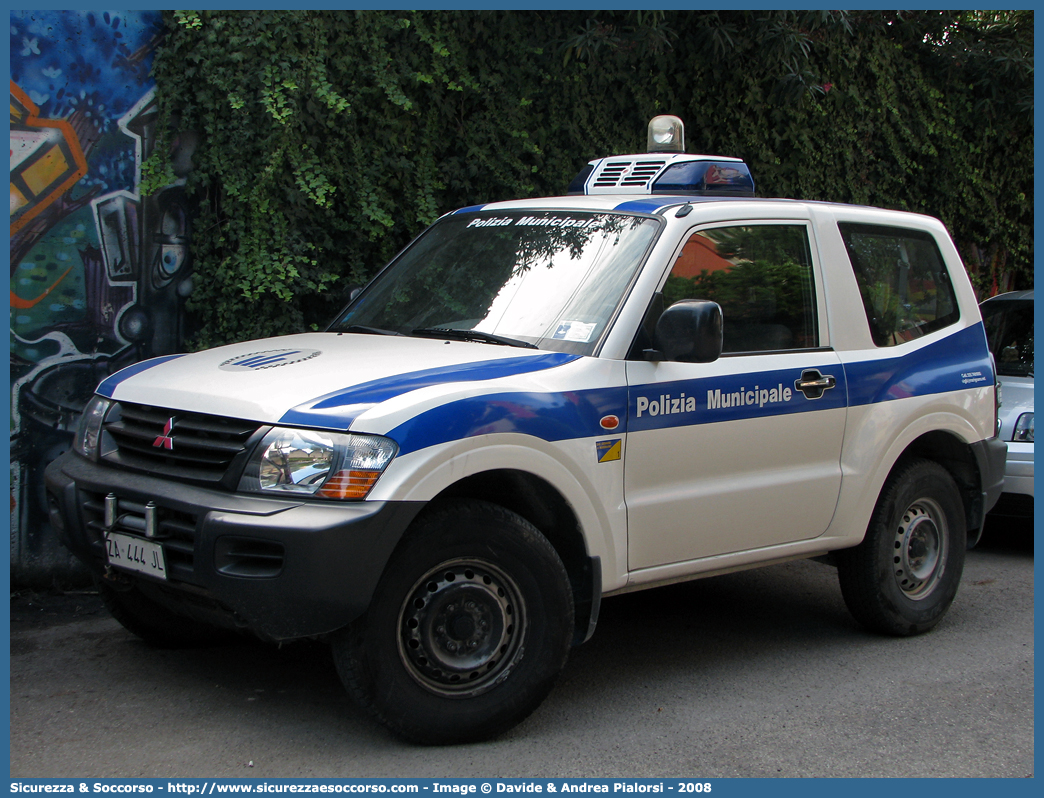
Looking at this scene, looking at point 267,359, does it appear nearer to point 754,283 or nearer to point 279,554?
point 279,554

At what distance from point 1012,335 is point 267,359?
6.28m

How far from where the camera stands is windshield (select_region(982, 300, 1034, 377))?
7910 mm

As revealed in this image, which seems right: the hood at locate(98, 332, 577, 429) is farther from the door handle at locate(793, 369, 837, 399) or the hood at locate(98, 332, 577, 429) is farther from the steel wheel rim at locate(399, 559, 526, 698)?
the door handle at locate(793, 369, 837, 399)

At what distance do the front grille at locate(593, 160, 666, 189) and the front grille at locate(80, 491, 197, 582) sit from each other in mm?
2824

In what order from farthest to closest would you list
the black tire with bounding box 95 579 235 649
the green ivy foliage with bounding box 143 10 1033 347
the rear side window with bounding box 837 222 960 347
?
the green ivy foliage with bounding box 143 10 1033 347, the rear side window with bounding box 837 222 960 347, the black tire with bounding box 95 579 235 649

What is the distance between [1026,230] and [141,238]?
371 inches

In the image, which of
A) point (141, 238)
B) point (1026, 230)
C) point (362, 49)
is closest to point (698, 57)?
point (362, 49)

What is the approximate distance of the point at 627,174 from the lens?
535 cm

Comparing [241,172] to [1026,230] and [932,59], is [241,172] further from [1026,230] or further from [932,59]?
[1026,230]

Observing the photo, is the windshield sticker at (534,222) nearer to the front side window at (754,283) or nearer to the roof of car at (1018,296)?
the front side window at (754,283)

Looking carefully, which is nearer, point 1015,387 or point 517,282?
point 517,282

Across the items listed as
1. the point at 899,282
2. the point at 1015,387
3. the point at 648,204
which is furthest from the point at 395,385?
the point at 1015,387

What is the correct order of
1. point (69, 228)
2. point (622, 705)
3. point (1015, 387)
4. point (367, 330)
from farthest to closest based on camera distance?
1. point (1015, 387)
2. point (69, 228)
3. point (367, 330)
4. point (622, 705)

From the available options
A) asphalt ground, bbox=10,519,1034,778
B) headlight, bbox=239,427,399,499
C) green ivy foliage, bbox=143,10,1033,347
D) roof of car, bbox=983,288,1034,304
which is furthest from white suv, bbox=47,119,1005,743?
roof of car, bbox=983,288,1034,304
